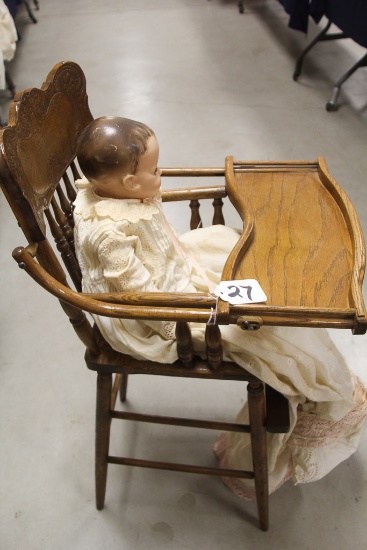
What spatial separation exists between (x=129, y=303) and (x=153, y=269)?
139 millimetres

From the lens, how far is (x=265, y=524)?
1.24 meters

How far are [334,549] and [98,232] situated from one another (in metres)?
0.97

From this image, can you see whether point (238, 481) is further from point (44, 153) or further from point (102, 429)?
point (44, 153)

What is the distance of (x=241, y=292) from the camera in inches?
31.7

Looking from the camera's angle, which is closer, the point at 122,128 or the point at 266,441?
the point at 122,128

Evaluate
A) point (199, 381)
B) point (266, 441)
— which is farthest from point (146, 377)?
point (266, 441)

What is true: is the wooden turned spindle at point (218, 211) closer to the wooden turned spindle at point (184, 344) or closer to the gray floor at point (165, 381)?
the wooden turned spindle at point (184, 344)

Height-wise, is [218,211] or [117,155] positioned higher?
[117,155]

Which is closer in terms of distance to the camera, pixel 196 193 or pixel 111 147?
pixel 111 147

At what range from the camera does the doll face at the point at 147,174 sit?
0.88 meters

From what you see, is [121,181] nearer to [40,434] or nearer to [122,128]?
[122,128]

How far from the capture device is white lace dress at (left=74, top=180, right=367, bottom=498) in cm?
88

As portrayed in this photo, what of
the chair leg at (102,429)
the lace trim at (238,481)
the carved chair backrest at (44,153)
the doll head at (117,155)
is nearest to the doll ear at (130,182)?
the doll head at (117,155)

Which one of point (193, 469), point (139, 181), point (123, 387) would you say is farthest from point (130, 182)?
point (123, 387)
